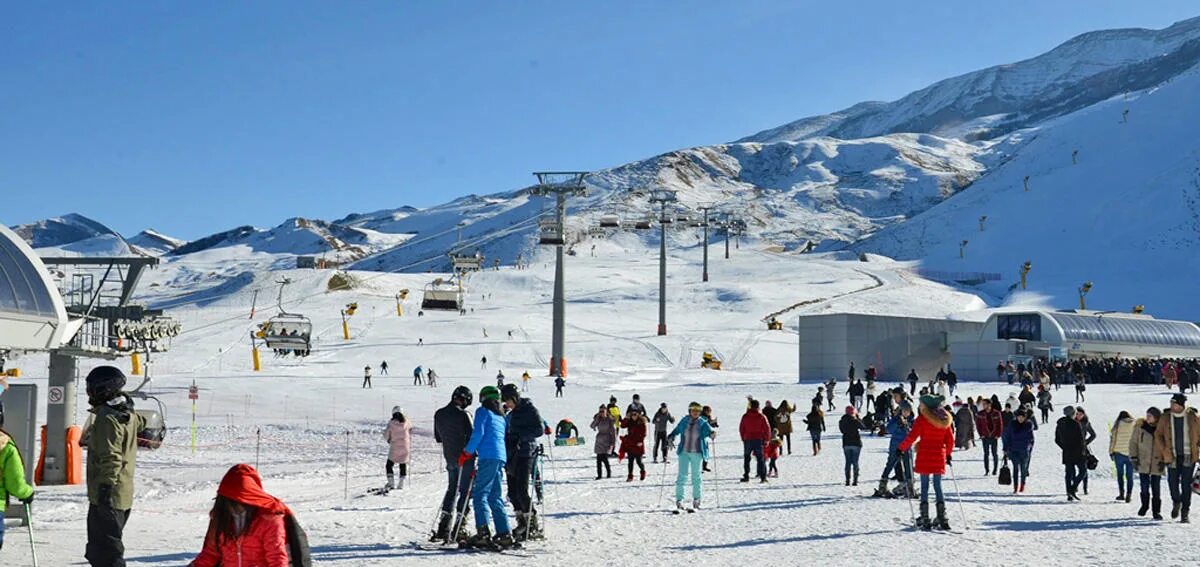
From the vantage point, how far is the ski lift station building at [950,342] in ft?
172

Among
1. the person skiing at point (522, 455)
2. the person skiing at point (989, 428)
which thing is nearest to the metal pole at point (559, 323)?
the person skiing at point (989, 428)

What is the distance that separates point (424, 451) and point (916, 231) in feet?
401

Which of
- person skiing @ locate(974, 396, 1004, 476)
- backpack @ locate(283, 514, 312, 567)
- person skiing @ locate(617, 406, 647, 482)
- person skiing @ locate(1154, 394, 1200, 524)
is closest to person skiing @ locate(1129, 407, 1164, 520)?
person skiing @ locate(1154, 394, 1200, 524)

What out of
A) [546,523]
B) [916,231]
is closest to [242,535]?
[546,523]

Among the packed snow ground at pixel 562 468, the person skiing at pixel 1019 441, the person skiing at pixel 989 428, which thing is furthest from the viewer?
the person skiing at pixel 989 428

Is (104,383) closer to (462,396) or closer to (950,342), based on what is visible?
(462,396)

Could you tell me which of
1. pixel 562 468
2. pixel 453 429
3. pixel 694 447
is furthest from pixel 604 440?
pixel 453 429

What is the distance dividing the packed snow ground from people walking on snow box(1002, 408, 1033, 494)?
1.18 feet

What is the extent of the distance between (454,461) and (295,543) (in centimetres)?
575

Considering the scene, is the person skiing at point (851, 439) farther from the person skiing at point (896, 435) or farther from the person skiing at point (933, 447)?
the person skiing at point (933, 447)

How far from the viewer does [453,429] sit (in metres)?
11.2

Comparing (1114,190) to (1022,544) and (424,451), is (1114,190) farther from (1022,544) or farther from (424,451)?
(1022,544)

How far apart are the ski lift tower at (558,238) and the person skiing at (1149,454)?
38.1 metres

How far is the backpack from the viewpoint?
532cm
